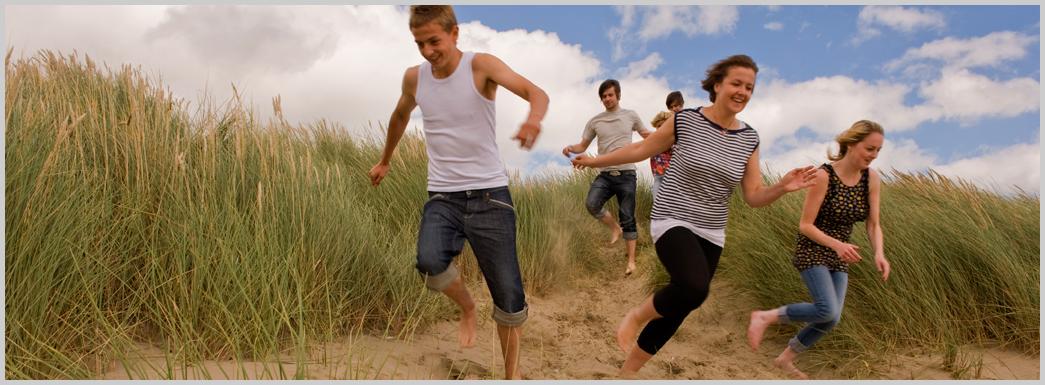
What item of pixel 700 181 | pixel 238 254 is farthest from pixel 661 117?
pixel 238 254

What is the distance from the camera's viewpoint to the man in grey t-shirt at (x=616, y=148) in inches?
283

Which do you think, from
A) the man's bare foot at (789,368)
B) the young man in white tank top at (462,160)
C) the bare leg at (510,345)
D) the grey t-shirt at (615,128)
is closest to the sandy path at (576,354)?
the bare leg at (510,345)

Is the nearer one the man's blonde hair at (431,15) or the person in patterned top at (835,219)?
the man's blonde hair at (431,15)

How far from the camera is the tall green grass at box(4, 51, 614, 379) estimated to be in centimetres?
321

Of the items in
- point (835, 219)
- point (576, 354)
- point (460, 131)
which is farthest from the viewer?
point (576, 354)

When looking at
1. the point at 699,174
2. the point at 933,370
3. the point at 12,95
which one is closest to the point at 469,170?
the point at 699,174

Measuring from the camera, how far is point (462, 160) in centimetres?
327

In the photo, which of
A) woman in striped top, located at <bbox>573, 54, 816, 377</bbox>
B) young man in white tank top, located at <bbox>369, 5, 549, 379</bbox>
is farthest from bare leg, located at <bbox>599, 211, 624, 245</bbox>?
young man in white tank top, located at <bbox>369, 5, 549, 379</bbox>

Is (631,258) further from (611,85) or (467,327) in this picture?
(467,327)

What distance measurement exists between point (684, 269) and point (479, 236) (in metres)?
0.99

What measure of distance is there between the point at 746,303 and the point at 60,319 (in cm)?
476

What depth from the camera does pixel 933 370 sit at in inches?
169

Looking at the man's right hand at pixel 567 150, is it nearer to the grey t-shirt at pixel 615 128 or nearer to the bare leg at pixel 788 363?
the grey t-shirt at pixel 615 128

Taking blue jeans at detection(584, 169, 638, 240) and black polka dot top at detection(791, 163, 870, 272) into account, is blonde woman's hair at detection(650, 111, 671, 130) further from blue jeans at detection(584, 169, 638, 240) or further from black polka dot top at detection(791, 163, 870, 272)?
black polka dot top at detection(791, 163, 870, 272)
